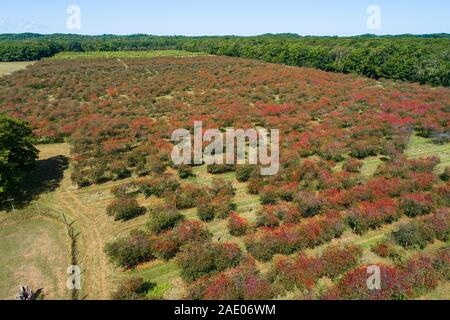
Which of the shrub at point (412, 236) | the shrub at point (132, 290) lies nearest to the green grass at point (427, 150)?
the shrub at point (412, 236)

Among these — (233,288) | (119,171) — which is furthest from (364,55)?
(233,288)

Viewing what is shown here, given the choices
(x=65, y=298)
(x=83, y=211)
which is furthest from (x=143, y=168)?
(x=65, y=298)

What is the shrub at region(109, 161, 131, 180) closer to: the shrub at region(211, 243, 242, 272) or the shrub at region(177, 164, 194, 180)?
the shrub at region(177, 164, 194, 180)

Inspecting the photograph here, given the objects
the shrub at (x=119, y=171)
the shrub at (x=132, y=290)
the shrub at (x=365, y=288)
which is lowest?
the shrub at (x=132, y=290)

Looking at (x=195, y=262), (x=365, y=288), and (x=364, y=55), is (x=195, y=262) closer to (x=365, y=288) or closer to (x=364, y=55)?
(x=365, y=288)

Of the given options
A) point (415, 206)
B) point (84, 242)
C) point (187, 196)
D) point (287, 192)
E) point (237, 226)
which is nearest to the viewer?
point (84, 242)

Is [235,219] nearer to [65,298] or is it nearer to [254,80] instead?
[65,298]

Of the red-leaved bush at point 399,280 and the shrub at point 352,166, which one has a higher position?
the shrub at point 352,166

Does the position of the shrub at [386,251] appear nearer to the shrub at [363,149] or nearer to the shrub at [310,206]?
the shrub at [310,206]
